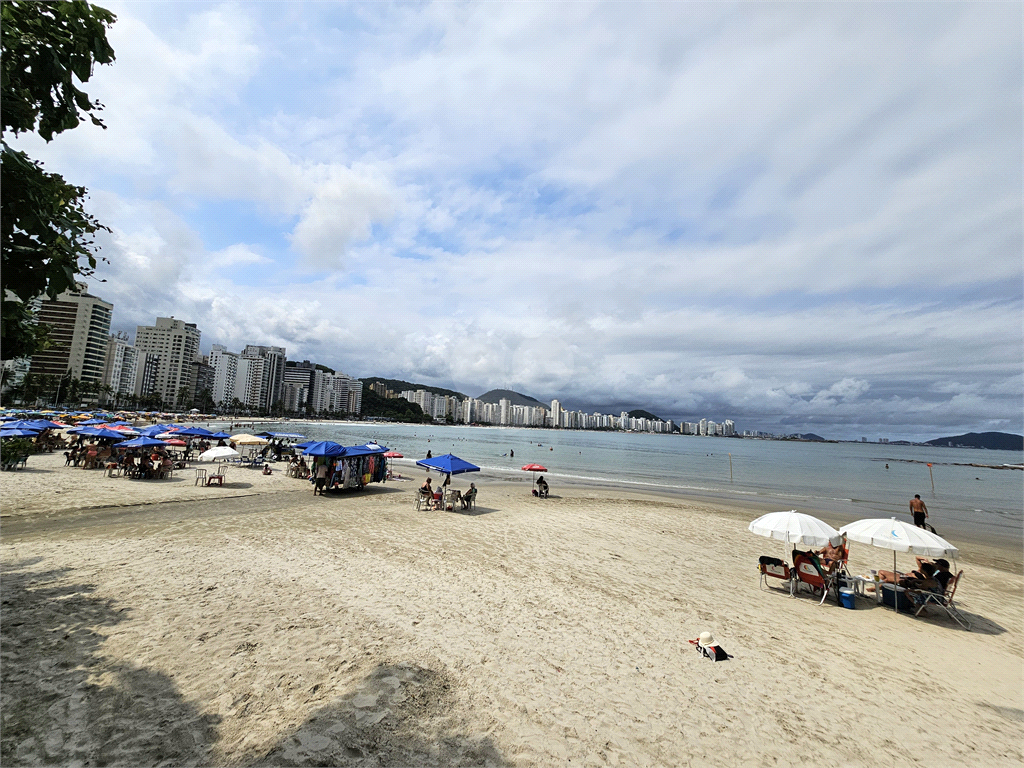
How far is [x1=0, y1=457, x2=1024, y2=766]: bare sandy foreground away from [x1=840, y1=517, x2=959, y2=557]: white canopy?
149 cm

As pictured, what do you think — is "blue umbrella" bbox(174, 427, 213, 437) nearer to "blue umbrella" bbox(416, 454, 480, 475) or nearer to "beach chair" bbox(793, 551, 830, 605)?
"blue umbrella" bbox(416, 454, 480, 475)

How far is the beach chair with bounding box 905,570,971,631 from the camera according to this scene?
27.6 ft

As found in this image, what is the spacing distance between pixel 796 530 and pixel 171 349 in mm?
199943

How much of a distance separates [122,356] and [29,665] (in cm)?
18095

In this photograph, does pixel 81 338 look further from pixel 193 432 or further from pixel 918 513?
pixel 918 513

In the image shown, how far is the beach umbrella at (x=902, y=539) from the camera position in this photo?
25.3 ft

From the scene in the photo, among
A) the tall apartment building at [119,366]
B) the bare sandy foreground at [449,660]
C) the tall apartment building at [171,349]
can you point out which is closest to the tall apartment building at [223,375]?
the tall apartment building at [171,349]

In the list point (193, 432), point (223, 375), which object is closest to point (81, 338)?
point (223, 375)

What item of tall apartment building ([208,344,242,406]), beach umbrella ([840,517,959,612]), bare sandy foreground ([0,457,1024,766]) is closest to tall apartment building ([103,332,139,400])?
tall apartment building ([208,344,242,406])

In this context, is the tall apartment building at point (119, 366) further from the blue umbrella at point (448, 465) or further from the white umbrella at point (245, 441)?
the blue umbrella at point (448, 465)

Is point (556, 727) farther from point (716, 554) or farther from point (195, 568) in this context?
point (716, 554)

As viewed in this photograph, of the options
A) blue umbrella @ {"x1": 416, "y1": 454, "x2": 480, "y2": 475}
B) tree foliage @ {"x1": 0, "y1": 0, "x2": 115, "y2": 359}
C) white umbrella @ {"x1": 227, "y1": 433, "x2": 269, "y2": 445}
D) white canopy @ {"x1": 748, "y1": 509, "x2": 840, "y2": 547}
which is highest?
tree foliage @ {"x1": 0, "y1": 0, "x2": 115, "y2": 359}

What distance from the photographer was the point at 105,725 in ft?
13.1

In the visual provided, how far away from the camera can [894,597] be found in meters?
8.84
